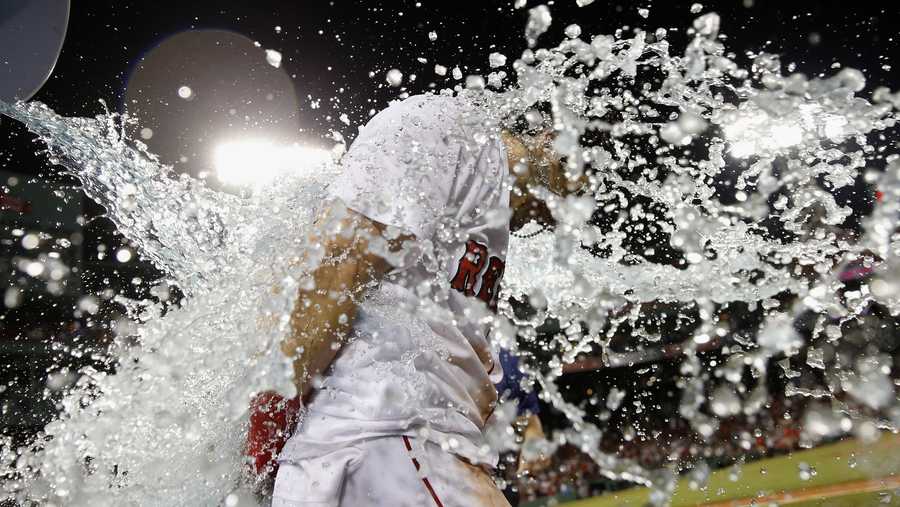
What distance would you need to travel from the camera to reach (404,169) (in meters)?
1.28

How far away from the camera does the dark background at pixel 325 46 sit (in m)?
6.55

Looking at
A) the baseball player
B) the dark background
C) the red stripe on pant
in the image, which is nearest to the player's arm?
the baseball player

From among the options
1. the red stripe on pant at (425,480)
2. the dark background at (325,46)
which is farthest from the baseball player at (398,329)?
the dark background at (325,46)

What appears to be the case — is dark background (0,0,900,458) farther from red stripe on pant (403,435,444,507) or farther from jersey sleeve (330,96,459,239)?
red stripe on pant (403,435,444,507)

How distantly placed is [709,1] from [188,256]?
22.3 feet

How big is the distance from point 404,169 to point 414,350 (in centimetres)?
40

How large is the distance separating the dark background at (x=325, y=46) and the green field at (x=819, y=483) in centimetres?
442

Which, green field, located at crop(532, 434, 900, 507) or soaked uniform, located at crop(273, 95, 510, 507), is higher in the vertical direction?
soaked uniform, located at crop(273, 95, 510, 507)

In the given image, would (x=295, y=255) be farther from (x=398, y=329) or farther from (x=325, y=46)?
(x=325, y=46)

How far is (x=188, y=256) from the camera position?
1.92m

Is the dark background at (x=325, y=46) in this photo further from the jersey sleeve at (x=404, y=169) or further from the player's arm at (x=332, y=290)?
the player's arm at (x=332, y=290)

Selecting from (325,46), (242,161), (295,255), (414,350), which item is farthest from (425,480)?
(242,161)

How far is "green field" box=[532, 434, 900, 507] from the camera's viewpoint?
12.9 feet

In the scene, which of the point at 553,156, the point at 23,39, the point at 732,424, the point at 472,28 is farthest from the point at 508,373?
the point at 732,424
